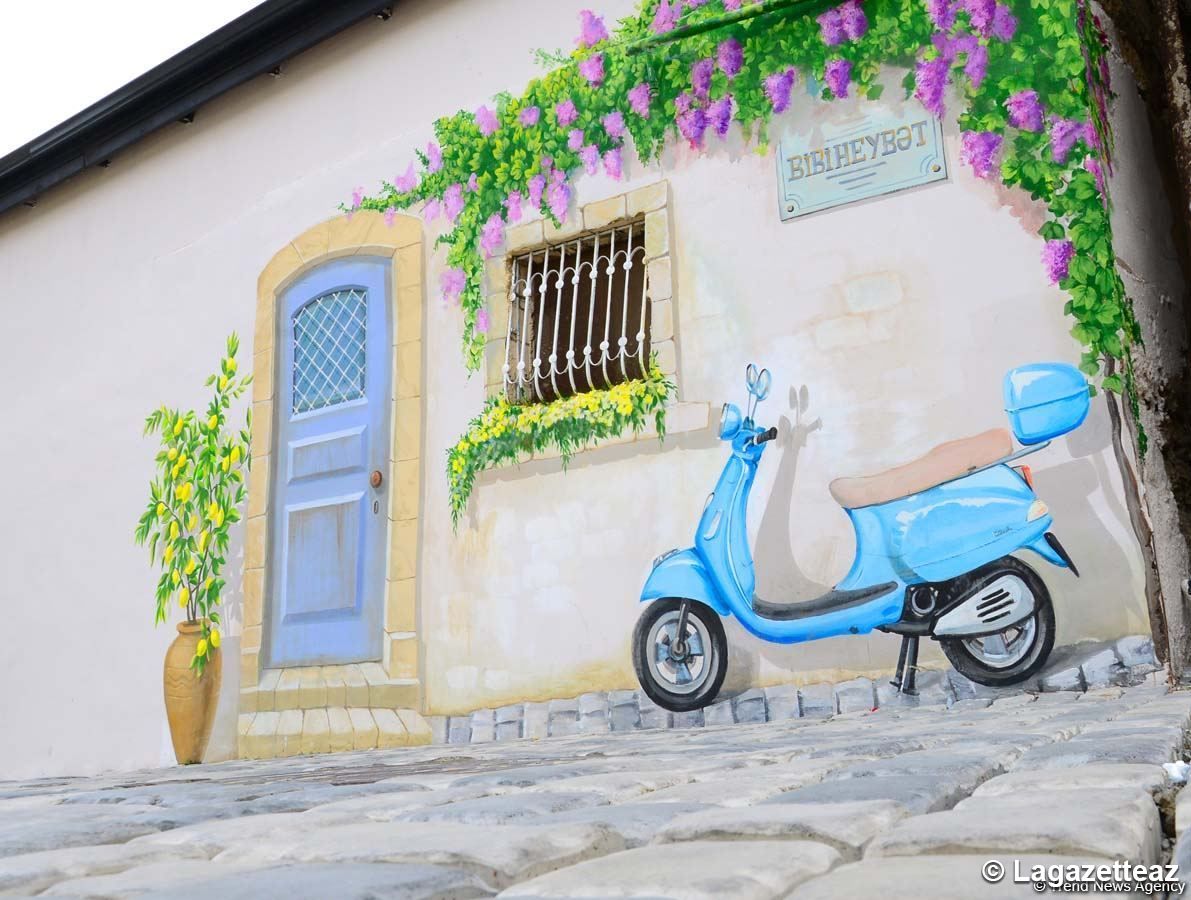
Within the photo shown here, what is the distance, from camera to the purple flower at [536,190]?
18.5 feet

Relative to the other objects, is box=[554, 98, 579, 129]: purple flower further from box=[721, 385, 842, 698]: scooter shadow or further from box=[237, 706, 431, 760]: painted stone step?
box=[237, 706, 431, 760]: painted stone step

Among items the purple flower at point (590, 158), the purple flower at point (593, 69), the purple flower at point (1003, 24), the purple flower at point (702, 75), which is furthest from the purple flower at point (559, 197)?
the purple flower at point (1003, 24)

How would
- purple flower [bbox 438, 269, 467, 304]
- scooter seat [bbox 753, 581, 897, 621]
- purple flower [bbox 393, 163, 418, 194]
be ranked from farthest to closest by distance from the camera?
1. purple flower [bbox 393, 163, 418, 194]
2. purple flower [bbox 438, 269, 467, 304]
3. scooter seat [bbox 753, 581, 897, 621]

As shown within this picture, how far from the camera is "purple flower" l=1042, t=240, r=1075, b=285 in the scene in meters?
4.28

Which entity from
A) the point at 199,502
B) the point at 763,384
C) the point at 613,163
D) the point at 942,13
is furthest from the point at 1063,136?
the point at 199,502

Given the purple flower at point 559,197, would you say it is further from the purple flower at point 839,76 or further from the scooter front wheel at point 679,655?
the scooter front wheel at point 679,655

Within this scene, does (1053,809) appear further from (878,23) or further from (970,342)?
(878,23)

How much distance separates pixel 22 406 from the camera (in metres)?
8.25

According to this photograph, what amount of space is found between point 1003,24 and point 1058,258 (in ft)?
3.12

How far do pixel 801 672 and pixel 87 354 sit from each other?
218 inches

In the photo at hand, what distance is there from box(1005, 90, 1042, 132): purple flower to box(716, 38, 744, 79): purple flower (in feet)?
3.93

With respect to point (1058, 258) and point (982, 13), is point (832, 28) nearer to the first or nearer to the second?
point (982, 13)

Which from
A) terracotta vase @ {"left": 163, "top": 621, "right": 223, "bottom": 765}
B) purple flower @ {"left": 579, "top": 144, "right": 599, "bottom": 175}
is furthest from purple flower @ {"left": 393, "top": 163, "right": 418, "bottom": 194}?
terracotta vase @ {"left": 163, "top": 621, "right": 223, "bottom": 765}

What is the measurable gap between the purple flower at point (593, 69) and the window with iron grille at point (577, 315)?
71cm
